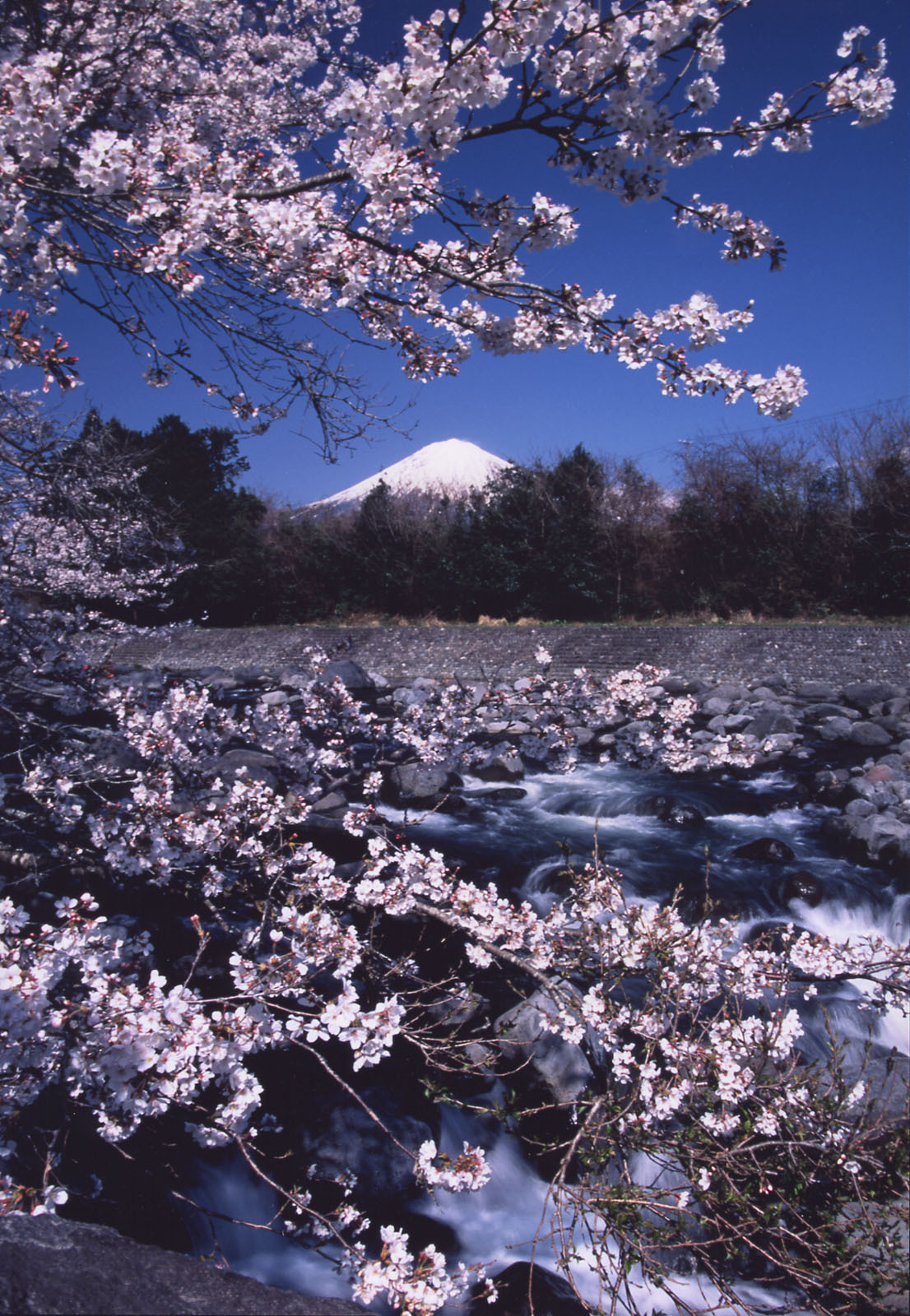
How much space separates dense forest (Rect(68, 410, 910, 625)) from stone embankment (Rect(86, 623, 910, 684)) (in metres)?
3.07

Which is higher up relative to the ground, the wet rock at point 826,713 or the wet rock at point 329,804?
the wet rock at point 329,804

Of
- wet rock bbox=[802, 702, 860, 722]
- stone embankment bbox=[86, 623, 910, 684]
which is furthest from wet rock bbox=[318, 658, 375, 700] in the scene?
wet rock bbox=[802, 702, 860, 722]

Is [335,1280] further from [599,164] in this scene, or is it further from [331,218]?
[599,164]

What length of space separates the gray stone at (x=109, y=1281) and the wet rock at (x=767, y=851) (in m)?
5.76

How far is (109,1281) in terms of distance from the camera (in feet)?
4.29

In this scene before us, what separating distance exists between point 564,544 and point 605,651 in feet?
17.6

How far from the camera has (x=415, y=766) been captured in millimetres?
7867

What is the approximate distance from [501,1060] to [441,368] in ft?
12.0

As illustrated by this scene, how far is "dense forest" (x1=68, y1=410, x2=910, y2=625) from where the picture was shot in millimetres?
16422

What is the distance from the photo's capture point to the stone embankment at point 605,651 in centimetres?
1280

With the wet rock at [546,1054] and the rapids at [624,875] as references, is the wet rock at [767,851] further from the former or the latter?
the wet rock at [546,1054]

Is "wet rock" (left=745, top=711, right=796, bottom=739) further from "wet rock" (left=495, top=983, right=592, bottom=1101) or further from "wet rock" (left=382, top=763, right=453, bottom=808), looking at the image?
"wet rock" (left=495, top=983, right=592, bottom=1101)

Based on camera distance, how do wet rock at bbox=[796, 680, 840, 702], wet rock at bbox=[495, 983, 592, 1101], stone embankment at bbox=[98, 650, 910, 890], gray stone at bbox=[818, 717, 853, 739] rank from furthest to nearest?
wet rock at bbox=[796, 680, 840, 702] < gray stone at bbox=[818, 717, 853, 739] < stone embankment at bbox=[98, 650, 910, 890] < wet rock at bbox=[495, 983, 592, 1101]

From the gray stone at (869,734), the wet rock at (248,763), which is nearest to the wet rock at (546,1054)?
the wet rock at (248,763)
